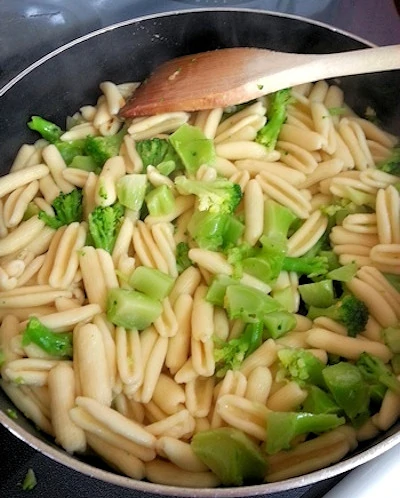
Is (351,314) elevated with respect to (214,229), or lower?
lower

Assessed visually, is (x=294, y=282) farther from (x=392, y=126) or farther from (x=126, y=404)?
(x=392, y=126)

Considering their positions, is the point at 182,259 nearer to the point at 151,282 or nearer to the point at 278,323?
the point at 151,282

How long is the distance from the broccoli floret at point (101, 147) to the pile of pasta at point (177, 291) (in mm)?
26

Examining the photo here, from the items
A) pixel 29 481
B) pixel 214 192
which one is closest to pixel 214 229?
pixel 214 192

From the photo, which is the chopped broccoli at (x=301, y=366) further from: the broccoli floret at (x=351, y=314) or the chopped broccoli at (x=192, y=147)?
the chopped broccoli at (x=192, y=147)

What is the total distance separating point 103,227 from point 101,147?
210 millimetres

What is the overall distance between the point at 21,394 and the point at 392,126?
933 mm

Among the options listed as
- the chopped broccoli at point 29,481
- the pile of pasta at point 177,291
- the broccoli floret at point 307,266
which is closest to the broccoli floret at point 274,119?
the pile of pasta at point 177,291

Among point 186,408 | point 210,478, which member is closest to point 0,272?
point 186,408

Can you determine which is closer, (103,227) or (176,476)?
(176,476)

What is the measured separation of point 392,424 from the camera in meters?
0.98

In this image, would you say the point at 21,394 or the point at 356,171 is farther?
the point at 356,171

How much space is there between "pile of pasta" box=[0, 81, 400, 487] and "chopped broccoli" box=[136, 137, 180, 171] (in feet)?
0.06

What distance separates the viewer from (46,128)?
136 cm
